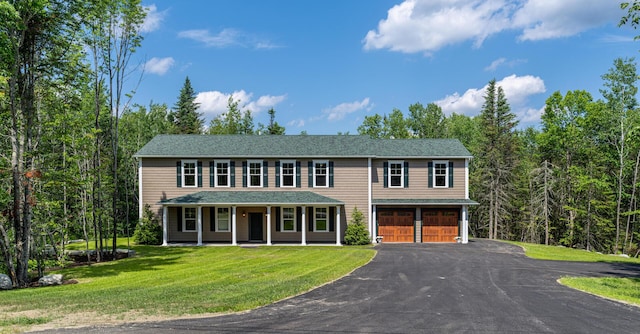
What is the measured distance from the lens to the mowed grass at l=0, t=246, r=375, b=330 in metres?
10.0

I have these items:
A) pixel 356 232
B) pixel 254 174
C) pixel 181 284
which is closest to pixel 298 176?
pixel 254 174

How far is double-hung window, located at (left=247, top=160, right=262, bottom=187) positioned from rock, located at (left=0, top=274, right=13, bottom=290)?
14477 mm

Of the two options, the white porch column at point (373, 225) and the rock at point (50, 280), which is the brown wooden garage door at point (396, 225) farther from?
the rock at point (50, 280)

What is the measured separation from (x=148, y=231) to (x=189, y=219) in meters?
2.58

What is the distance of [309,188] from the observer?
27.2 m

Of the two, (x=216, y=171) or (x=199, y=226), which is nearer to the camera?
(x=199, y=226)

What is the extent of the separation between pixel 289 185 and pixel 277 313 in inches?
689

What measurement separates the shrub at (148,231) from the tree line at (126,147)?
1433 mm

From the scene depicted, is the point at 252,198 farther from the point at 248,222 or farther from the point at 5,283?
the point at 5,283

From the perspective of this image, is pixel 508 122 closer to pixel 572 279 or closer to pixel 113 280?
pixel 572 279

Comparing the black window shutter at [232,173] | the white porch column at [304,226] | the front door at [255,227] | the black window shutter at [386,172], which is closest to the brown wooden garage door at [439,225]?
the black window shutter at [386,172]

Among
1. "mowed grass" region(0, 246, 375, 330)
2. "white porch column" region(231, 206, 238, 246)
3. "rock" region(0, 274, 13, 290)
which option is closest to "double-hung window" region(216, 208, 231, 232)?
"white porch column" region(231, 206, 238, 246)

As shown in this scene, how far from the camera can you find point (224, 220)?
2719cm

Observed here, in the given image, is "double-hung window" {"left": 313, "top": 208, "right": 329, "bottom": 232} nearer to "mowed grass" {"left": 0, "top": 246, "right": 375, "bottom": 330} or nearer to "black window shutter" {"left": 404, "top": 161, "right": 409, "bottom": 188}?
"mowed grass" {"left": 0, "top": 246, "right": 375, "bottom": 330}
